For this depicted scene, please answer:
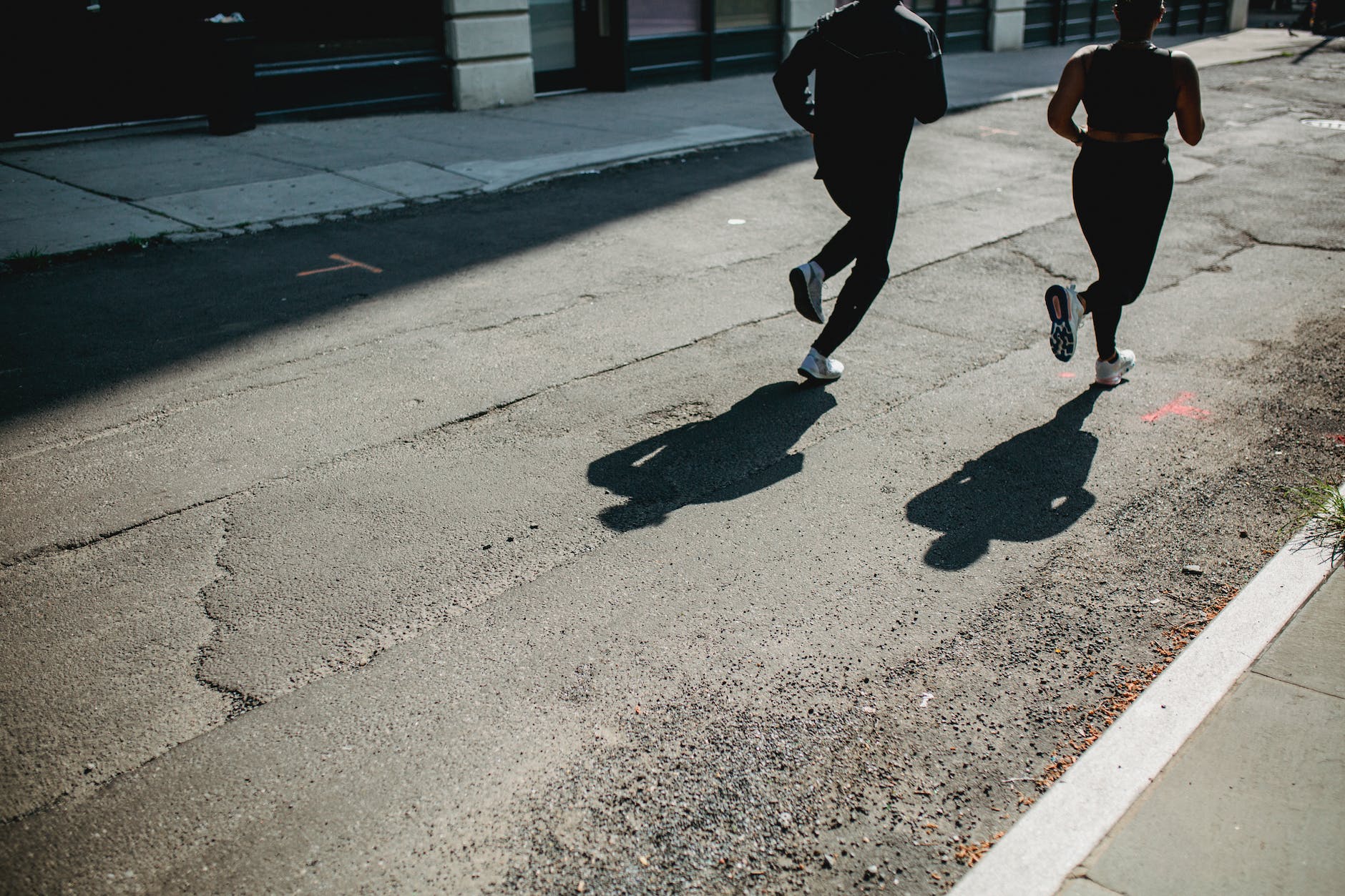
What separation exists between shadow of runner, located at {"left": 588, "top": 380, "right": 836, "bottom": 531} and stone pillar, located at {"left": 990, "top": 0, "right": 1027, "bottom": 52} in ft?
64.6

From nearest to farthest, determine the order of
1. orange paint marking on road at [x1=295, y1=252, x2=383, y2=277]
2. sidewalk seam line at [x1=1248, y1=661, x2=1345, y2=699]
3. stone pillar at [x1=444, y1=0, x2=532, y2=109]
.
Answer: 1. sidewalk seam line at [x1=1248, y1=661, x2=1345, y2=699]
2. orange paint marking on road at [x1=295, y1=252, x2=383, y2=277]
3. stone pillar at [x1=444, y1=0, x2=532, y2=109]

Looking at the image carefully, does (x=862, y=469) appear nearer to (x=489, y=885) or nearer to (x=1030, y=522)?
(x=1030, y=522)

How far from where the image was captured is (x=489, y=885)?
259 centimetres

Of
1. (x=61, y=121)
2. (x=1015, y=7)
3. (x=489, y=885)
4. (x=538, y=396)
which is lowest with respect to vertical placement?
(x=489, y=885)

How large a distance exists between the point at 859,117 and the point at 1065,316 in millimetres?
1466

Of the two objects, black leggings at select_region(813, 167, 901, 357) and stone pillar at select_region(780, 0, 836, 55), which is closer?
black leggings at select_region(813, 167, 901, 357)

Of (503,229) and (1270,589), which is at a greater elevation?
(503,229)

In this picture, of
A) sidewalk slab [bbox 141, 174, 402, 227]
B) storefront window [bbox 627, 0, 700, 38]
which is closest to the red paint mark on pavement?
sidewalk slab [bbox 141, 174, 402, 227]

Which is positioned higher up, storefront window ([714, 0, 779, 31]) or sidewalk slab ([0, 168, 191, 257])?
storefront window ([714, 0, 779, 31])

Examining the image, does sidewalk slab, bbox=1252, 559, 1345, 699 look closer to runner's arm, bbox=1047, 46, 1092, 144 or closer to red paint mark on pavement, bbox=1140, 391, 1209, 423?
red paint mark on pavement, bbox=1140, 391, 1209, 423

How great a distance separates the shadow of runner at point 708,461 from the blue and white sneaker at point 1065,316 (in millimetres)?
1230

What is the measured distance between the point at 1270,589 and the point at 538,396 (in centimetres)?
334

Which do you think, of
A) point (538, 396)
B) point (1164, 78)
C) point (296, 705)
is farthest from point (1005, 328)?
point (296, 705)

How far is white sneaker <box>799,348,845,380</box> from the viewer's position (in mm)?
5648
